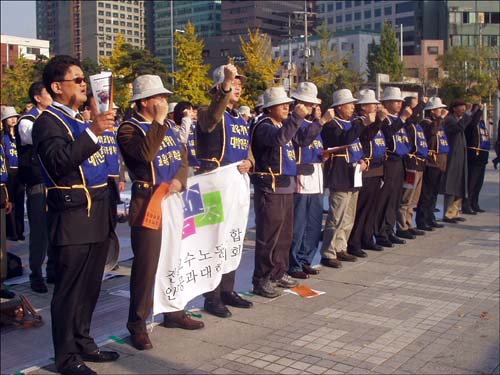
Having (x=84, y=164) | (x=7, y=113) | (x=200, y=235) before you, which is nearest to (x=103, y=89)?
(x=84, y=164)

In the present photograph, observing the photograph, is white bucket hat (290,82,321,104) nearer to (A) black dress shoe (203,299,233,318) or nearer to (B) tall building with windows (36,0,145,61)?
(A) black dress shoe (203,299,233,318)

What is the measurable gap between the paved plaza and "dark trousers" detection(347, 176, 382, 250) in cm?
71

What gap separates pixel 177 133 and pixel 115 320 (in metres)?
1.95

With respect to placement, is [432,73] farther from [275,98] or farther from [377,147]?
[275,98]

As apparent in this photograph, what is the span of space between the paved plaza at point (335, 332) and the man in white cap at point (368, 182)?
2.51 feet

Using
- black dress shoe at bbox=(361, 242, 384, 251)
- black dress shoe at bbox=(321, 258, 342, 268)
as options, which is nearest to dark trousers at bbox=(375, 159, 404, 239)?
black dress shoe at bbox=(361, 242, 384, 251)

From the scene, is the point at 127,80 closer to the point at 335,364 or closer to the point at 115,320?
the point at 115,320

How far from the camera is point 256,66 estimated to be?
104ft

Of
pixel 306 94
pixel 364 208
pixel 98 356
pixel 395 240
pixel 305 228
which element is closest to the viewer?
pixel 98 356

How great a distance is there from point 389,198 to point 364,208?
694mm

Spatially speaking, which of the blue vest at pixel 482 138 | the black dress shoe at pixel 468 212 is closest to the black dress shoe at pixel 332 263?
the black dress shoe at pixel 468 212

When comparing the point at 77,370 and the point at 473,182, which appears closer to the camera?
the point at 77,370

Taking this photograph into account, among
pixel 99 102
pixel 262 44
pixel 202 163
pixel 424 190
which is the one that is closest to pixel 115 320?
pixel 202 163

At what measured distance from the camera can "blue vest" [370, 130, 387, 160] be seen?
866cm
